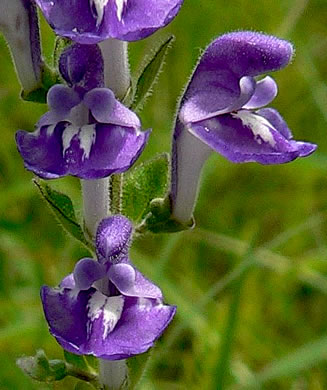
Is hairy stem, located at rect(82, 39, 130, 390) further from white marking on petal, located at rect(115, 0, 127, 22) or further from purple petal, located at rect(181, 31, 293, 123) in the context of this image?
white marking on petal, located at rect(115, 0, 127, 22)

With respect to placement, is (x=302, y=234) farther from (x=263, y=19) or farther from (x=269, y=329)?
(x=263, y=19)

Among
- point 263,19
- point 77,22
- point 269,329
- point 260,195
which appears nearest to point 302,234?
point 260,195

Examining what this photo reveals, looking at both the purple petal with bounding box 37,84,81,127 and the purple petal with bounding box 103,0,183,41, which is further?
the purple petal with bounding box 37,84,81,127

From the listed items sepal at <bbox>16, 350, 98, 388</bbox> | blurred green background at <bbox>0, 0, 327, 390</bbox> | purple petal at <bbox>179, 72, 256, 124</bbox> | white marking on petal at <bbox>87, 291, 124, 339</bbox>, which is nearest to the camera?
white marking on petal at <bbox>87, 291, 124, 339</bbox>

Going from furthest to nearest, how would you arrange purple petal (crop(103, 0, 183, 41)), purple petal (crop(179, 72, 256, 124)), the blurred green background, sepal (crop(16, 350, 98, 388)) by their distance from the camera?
the blurred green background, sepal (crop(16, 350, 98, 388)), purple petal (crop(179, 72, 256, 124)), purple petal (crop(103, 0, 183, 41))

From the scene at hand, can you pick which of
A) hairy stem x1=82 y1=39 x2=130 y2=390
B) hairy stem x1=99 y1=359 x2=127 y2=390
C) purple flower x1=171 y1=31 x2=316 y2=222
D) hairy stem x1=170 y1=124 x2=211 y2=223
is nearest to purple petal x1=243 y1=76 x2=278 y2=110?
purple flower x1=171 y1=31 x2=316 y2=222

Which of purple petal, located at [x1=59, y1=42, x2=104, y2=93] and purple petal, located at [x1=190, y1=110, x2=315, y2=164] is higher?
purple petal, located at [x1=59, y1=42, x2=104, y2=93]
